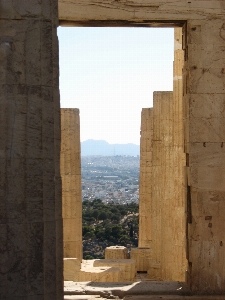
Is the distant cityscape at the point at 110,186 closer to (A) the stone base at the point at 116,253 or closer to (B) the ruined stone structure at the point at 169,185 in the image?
(A) the stone base at the point at 116,253

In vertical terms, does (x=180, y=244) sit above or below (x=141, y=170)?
below

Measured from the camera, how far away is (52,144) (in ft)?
17.7

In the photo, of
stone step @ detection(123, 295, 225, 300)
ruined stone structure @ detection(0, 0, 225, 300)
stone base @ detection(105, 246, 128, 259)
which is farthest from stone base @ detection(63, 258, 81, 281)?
ruined stone structure @ detection(0, 0, 225, 300)

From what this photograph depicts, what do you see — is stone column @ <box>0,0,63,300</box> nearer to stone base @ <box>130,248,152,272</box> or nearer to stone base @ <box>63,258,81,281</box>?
stone base @ <box>63,258,81,281</box>

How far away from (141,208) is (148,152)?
2178mm

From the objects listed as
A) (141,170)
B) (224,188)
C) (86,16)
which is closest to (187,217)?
(224,188)

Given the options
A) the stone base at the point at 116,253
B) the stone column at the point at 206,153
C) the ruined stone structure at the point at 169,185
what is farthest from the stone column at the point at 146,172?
the stone column at the point at 206,153

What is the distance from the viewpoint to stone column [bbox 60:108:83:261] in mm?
19484

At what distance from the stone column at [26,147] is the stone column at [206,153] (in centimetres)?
567

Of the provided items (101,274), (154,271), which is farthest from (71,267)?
(154,271)

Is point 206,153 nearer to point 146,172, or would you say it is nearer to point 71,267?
point 71,267

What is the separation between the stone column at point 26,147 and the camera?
5.20 metres

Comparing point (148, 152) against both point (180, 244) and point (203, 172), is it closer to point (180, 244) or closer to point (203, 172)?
point (180, 244)

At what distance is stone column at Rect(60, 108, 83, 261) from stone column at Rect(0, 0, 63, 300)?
46.1ft
